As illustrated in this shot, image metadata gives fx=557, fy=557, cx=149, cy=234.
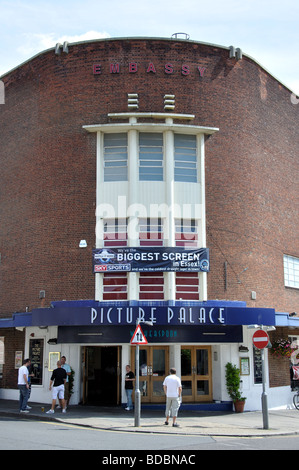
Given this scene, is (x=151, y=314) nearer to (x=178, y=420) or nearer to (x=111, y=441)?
(x=178, y=420)

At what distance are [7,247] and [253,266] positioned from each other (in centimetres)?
1100

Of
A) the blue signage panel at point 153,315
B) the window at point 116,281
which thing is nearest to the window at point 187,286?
the blue signage panel at point 153,315

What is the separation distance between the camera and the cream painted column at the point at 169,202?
21.7 meters

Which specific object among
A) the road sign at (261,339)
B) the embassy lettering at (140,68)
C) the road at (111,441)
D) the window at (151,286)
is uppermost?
the embassy lettering at (140,68)

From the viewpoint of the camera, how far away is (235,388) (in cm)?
2159

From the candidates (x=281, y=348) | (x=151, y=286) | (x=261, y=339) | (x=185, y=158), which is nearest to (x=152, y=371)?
(x=151, y=286)

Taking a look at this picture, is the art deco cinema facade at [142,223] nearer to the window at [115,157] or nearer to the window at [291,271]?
the window at [115,157]

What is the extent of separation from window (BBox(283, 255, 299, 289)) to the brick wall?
3.11ft

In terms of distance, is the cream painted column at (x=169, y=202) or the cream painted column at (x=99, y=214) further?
the cream painted column at (x=99, y=214)

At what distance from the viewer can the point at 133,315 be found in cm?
2075

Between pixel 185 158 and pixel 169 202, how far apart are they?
2.22 meters

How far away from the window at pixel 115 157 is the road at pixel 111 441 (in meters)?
10.6

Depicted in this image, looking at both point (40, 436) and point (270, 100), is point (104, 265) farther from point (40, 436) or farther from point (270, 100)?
point (270, 100)

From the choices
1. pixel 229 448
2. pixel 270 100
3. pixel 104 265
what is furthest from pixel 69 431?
pixel 270 100
